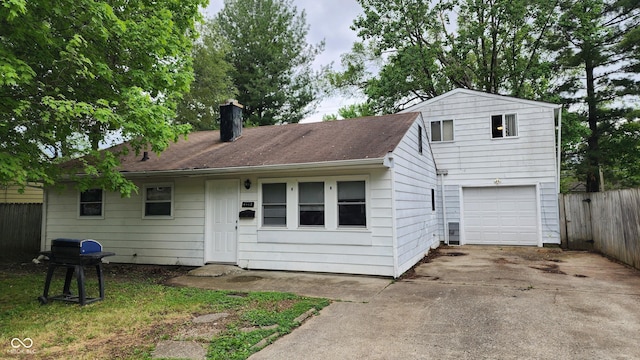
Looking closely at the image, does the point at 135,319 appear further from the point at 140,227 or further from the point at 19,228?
the point at 19,228

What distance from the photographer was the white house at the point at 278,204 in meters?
7.45

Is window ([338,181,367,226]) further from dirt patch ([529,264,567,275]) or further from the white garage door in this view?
the white garage door

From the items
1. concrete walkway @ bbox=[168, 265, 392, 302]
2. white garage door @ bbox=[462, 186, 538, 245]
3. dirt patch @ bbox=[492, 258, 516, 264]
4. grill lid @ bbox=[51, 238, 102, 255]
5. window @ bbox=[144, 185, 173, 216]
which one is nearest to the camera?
grill lid @ bbox=[51, 238, 102, 255]

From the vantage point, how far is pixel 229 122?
1089cm

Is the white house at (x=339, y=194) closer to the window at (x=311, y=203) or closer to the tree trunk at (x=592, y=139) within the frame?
the window at (x=311, y=203)

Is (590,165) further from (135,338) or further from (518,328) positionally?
(135,338)

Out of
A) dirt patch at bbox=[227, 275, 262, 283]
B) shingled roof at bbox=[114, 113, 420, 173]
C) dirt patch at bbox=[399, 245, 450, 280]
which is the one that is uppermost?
shingled roof at bbox=[114, 113, 420, 173]

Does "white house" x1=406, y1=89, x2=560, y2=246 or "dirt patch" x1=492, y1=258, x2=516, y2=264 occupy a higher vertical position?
"white house" x1=406, y1=89, x2=560, y2=246

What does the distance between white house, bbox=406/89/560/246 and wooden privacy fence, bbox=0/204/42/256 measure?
13.6m

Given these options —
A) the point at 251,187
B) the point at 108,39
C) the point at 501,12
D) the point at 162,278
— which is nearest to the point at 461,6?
the point at 501,12

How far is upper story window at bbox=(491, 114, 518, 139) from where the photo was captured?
39.5 feet

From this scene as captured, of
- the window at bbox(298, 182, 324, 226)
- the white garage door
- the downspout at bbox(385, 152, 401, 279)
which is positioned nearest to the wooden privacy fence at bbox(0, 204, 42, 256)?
the window at bbox(298, 182, 324, 226)

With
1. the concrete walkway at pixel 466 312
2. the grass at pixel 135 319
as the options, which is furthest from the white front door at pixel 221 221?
the grass at pixel 135 319

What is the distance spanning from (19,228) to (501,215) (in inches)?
619
